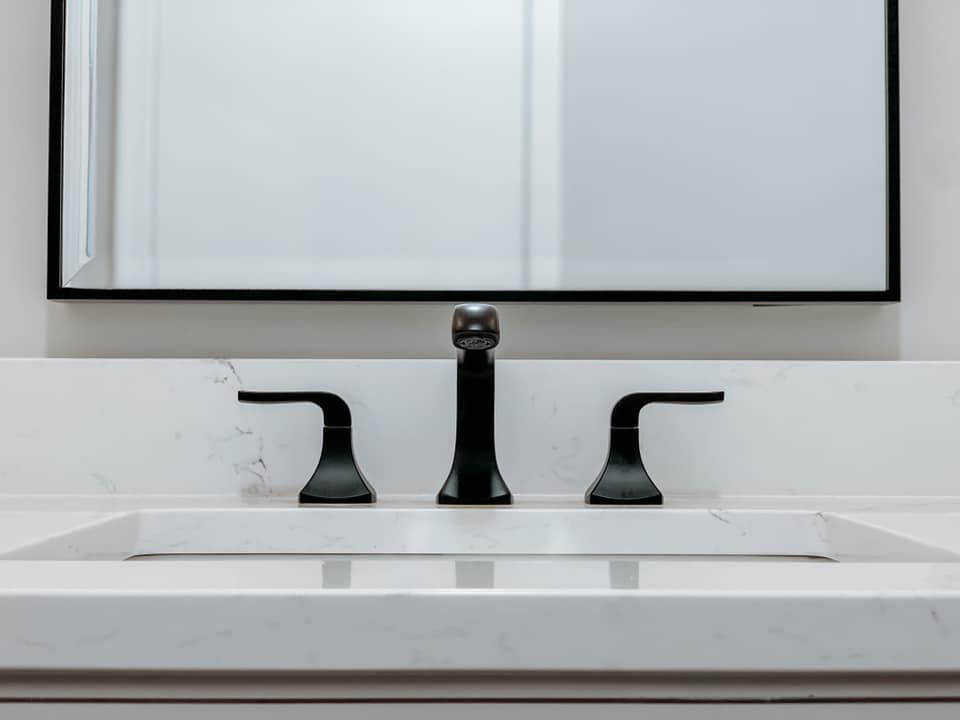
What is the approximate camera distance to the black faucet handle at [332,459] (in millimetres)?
664

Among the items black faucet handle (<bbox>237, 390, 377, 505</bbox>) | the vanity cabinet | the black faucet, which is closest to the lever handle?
black faucet handle (<bbox>237, 390, 377, 505</bbox>)

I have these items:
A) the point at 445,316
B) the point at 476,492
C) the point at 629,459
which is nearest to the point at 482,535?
the point at 476,492

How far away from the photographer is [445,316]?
2.59ft

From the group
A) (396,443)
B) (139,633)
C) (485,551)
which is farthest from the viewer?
(396,443)

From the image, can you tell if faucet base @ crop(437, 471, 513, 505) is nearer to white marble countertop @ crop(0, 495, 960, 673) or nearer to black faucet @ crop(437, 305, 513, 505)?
black faucet @ crop(437, 305, 513, 505)

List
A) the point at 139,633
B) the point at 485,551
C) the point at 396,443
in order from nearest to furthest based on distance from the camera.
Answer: the point at 139,633
the point at 485,551
the point at 396,443

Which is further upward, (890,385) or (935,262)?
(935,262)

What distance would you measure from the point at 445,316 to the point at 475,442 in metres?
0.17

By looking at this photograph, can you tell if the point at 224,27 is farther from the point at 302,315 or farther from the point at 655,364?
the point at 655,364

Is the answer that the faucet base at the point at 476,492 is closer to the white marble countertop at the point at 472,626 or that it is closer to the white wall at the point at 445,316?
the white wall at the point at 445,316

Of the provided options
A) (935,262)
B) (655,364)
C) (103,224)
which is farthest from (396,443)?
(935,262)

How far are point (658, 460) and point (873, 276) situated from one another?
11.9 inches

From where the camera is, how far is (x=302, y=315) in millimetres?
789

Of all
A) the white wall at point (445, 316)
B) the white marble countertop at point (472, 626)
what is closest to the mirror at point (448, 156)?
the white wall at point (445, 316)
